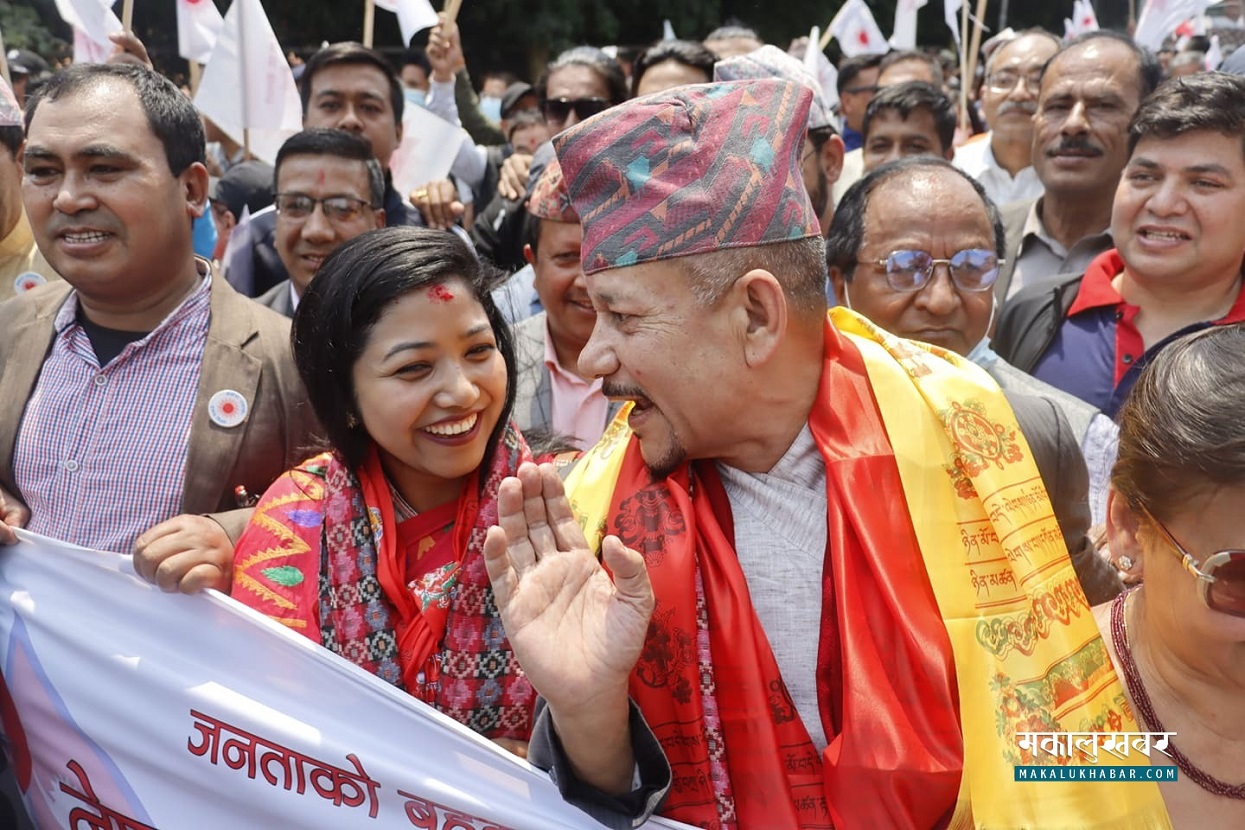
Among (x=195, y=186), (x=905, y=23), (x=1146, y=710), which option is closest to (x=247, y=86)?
(x=195, y=186)

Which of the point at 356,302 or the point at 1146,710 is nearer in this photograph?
the point at 1146,710

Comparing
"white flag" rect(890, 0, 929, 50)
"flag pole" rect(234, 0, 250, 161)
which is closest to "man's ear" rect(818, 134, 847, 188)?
"flag pole" rect(234, 0, 250, 161)

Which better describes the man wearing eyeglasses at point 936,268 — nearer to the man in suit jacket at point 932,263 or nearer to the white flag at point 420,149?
the man in suit jacket at point 932,263

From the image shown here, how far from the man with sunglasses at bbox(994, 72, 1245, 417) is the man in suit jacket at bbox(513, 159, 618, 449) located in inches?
55.8

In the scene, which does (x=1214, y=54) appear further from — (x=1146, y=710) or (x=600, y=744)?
(x=600, y=744)

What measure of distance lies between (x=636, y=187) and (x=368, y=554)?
909mm

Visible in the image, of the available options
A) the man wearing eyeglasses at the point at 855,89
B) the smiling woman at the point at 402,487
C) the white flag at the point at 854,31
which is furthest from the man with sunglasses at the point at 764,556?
the white flag at the point at 854,31

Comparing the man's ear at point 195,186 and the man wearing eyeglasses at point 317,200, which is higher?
the man's ear at point 195,186

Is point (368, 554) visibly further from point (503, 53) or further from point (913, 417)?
point (503, 53)

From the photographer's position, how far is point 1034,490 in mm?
1993

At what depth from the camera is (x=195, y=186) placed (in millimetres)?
3107

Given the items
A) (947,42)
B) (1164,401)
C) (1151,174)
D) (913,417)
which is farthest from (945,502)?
(947,42)

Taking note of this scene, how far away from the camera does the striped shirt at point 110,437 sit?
9.07 feet

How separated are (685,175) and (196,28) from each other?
4.86m
